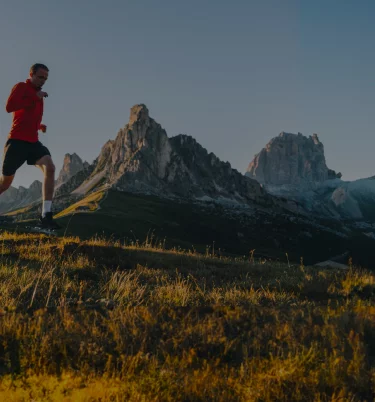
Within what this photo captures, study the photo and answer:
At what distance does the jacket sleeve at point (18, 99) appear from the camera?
10.4m

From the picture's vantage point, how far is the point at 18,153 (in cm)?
1100

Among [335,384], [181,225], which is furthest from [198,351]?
[181,225]

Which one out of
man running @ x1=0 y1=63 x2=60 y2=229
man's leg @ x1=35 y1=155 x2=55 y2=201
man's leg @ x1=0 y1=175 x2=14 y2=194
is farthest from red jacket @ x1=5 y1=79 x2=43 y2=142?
man's leg @ x1=0 y1=175 x2=14 y2=194

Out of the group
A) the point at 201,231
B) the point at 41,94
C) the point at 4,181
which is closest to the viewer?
the point at 41,94

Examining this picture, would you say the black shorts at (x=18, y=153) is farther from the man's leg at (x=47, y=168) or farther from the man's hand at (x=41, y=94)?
the man's hand at (x=41, y=94)

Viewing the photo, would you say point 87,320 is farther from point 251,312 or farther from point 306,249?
point 306,249

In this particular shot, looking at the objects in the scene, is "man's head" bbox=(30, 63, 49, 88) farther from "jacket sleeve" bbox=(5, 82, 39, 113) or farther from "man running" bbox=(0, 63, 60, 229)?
"jacket sleeve" bbox=(5, 82, 39, 113)

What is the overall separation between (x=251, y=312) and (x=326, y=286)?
3.34 metres

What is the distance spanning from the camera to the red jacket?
34.4 feet

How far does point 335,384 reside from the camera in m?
3.74

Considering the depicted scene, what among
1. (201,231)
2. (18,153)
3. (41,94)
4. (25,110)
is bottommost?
(201,231)

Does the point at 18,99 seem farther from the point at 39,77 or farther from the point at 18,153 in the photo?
the point at 18,153

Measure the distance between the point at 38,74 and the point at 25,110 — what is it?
1122mm

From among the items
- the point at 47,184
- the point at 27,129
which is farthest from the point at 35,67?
the point at 47,184
